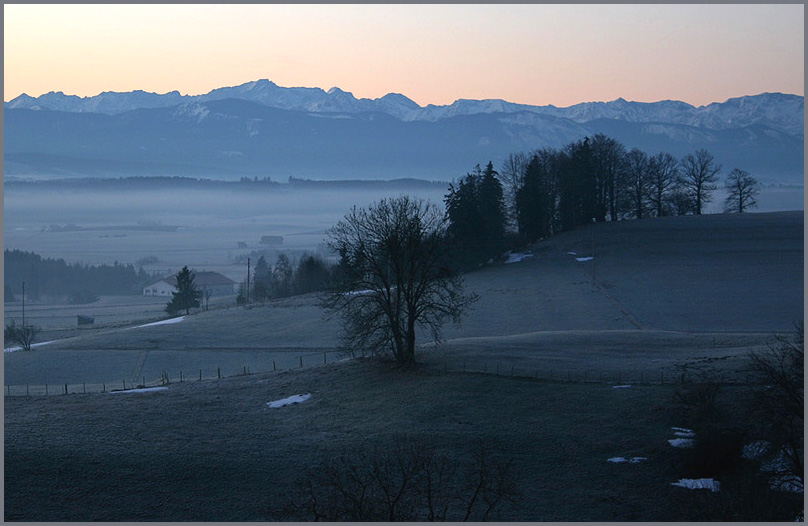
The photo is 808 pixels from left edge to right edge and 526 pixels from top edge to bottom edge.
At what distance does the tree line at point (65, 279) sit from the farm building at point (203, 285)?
7.78m

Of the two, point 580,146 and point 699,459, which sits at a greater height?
point 580,146

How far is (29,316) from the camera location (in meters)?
107

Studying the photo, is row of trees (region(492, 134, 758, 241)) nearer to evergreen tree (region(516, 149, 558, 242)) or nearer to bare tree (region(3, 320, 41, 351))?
evergreen tree (region(516, 149, 558, 242))

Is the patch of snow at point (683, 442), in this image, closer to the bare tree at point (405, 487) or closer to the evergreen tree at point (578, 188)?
the bare tree at point (405, 487)

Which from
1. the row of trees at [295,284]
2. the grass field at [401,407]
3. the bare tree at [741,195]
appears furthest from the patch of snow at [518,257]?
the bare tree at [741,195]

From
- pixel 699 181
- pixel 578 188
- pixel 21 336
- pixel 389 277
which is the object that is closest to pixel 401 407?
pixel 389 277

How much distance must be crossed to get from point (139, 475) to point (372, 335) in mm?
19209

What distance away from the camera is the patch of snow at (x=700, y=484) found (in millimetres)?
22736

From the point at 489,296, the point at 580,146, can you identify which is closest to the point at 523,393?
the point at 489,296

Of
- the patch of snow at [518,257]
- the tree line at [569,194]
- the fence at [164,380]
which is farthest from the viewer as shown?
the tree line at [569,194]

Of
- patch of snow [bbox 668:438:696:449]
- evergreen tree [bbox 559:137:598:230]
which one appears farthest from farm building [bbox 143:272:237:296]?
patch of snow [bbox 668:438:696:449]

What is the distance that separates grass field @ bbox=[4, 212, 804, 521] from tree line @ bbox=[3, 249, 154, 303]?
86.8m

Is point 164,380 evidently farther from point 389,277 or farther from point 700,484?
point 700,484

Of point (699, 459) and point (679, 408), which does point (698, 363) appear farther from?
point (699, 459)
